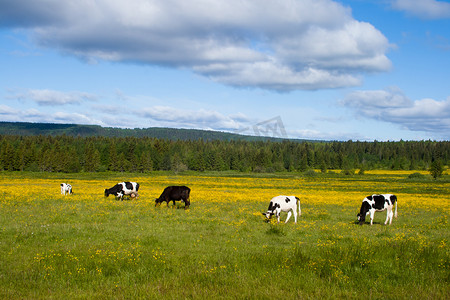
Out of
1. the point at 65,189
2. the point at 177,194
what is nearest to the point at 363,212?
the point at 177,194

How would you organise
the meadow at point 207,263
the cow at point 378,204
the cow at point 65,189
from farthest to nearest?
the cow at point 65,189, the cow at point 378,204, the meadow at point 207,263

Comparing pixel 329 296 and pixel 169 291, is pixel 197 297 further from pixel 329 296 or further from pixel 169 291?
pixel 329 296

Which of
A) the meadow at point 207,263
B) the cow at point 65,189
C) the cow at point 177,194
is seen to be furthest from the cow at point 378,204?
the cow at point 65,189

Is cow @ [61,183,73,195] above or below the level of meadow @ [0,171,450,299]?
below

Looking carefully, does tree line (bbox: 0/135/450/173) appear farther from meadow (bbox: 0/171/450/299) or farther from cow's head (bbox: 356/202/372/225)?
meadow (bbox: 0/171/450/299)

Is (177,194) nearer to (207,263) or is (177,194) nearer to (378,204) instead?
(378,204)

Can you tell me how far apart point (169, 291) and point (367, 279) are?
526cm

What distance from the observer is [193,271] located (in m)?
9.14

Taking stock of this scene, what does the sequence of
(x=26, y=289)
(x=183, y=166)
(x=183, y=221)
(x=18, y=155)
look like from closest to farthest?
1. (x=26, y=289)
2. (x=183, y=221)
3. (x=18, y=155)
4. (x=183, y=166)

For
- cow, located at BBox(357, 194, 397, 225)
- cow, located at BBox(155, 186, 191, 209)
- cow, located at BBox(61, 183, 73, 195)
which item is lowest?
cow, located at BBox(61, 183, 73, 195)

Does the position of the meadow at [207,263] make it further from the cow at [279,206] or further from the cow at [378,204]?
the cow at [378,204]

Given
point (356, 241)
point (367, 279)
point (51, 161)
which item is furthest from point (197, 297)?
point (51, 161)

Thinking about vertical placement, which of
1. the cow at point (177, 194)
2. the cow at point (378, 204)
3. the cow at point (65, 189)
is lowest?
the cow at point (65, 189)

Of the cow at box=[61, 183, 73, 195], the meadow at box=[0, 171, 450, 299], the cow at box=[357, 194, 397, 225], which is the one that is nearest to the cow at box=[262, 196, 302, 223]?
the meadow at box=[0, 171, 450, 299]
